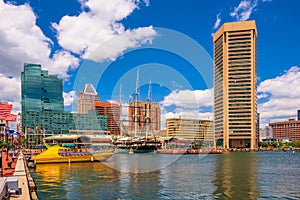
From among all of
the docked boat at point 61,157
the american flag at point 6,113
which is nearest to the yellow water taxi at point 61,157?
the docked boat at point 61,157

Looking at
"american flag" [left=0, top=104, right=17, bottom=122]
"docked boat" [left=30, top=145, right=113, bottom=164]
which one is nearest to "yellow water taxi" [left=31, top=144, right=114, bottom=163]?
"docked boat" [left=30, top=145, right=113, bottom=164]

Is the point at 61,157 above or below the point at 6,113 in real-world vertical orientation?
below

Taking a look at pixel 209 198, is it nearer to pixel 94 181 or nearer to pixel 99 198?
pixel 99 198

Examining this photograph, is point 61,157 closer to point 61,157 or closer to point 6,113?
point 61,157

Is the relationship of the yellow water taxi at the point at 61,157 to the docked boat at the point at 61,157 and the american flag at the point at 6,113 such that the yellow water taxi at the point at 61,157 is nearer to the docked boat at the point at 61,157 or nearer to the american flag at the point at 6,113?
the docked boat at the point at 61,157

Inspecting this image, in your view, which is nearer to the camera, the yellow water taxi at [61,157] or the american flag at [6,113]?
the american flag at [6,113]

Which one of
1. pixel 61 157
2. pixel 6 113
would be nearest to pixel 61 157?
pixel 61 157

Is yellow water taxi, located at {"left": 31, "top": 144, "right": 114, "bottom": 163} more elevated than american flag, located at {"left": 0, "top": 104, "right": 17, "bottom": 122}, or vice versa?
american flag, located at {"left": 0, "top": 104, "right": 17, "bottom": 122}

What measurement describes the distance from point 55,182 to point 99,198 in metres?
15.3

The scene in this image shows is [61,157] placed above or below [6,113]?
below

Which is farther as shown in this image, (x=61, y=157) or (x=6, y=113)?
(x=61, y=157)

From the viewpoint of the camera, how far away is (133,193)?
3497 cm

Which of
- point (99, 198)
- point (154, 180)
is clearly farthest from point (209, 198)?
point (154, 180)

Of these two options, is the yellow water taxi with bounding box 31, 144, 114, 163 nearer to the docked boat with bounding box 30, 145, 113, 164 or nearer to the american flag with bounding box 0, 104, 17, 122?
the docked boat with bounding box 30, 145, 113, 164
